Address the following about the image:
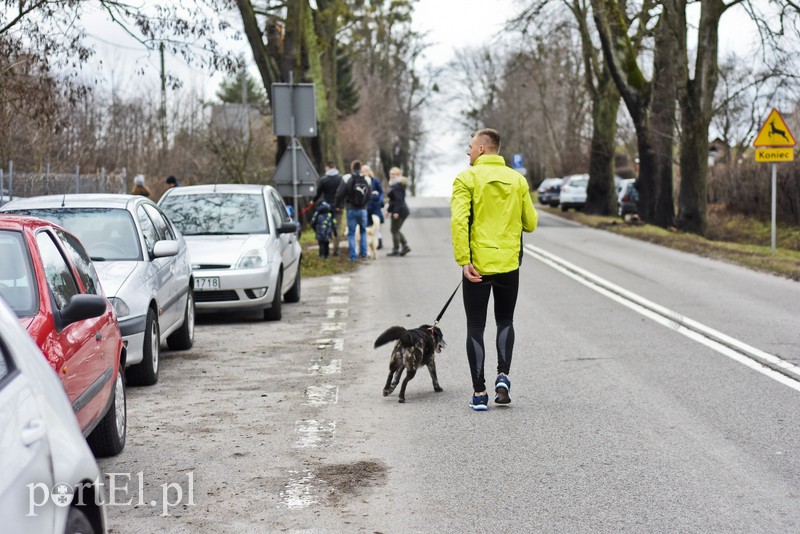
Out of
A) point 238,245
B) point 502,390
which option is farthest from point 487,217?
point 238,245

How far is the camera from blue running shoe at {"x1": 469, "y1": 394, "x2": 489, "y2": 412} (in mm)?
8125

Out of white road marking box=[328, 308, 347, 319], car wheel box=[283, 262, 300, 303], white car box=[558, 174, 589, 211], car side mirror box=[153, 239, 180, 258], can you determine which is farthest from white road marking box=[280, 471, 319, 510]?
white car box=[558, 174, 589, 211]

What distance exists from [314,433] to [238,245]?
694 centimetres

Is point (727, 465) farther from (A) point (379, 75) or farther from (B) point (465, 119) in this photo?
(B) point (465, 119)

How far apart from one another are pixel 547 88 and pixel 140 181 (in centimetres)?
5476

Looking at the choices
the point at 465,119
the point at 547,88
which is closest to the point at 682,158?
the point at 547,88

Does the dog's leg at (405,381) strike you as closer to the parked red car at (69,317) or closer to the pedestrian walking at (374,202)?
the parked red car at (69,317)

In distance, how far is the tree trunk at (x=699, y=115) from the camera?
28.7 m

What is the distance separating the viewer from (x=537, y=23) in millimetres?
34438

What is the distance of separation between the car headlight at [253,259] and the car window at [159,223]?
1772 mm

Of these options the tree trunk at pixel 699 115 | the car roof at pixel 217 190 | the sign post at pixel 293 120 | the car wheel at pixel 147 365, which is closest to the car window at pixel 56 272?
the car wheel at pixel 147 365

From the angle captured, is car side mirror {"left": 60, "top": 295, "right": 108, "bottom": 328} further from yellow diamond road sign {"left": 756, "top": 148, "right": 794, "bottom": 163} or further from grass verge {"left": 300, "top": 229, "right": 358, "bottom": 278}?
yellow diamond road sign {"left": 756, "top": 148, "right": 794, "bottom": 163}

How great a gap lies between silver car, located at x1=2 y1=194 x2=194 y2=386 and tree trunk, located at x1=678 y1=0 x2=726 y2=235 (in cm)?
2008

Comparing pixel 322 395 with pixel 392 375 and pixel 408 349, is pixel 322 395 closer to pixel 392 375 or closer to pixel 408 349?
pixel 392 375
